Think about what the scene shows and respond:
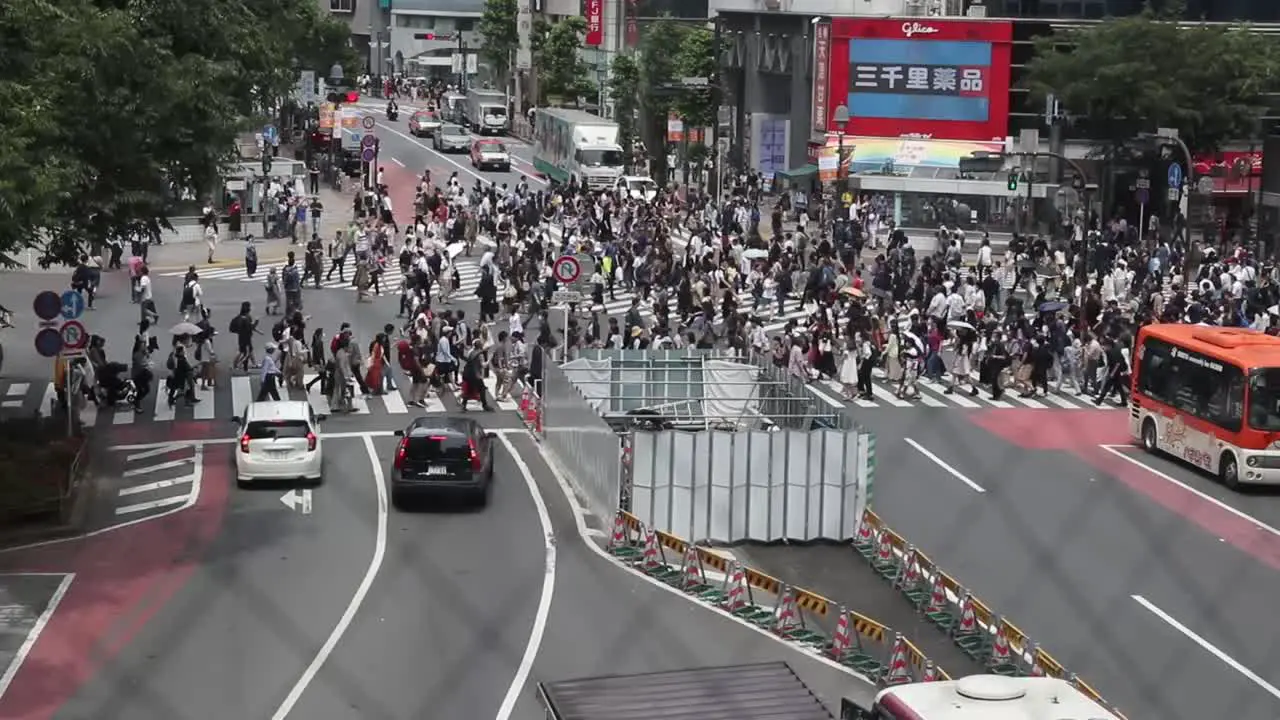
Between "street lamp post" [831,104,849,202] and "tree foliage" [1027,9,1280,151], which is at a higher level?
"tree foliage" [1027,9,1280,151]

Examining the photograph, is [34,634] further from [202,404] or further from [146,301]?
[146,301]

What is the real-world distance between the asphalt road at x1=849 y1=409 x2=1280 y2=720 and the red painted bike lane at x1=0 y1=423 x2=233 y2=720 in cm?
251

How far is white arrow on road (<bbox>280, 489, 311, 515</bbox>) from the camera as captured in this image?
8.40m

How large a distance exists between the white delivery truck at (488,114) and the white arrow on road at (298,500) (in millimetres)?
23513

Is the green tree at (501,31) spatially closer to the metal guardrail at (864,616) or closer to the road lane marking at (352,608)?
the road lane marking at (352,608)

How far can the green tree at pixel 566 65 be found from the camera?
32375 millimetres

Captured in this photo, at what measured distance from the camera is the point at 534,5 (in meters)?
36.5

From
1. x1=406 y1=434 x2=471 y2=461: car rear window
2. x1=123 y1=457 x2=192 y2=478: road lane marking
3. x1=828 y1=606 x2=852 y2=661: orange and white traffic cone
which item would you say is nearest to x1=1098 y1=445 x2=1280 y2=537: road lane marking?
x1=828 y1=606 x2=852 y2=661: orange and white traffic cone

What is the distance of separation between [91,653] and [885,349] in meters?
6.62

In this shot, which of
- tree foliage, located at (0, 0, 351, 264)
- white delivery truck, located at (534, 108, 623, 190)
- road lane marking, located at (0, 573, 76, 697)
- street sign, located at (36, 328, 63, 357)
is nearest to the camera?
road lane marking, located at (0, 573, 76, 697)

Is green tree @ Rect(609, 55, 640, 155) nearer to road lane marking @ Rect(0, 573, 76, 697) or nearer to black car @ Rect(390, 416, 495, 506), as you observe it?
black car @ Rect(390, 416, 495, 506)

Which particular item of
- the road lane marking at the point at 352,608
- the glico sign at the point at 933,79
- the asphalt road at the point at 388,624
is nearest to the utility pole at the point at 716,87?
the glico sign at the point at 933,79

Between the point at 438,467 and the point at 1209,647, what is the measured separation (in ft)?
11.1

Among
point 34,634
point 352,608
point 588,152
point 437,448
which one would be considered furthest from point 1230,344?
point 588,152
